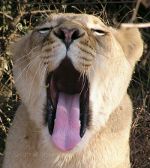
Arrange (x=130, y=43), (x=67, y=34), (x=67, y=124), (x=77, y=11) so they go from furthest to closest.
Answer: (x=77, y=11), (x=130, y=43), (x=67, y=124), (x=67, y=34)

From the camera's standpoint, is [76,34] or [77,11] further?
[77,11]

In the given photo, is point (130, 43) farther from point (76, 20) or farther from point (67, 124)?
point (67, 124)

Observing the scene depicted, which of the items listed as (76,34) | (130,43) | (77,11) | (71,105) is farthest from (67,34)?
(77,11)

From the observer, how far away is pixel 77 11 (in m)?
5.61

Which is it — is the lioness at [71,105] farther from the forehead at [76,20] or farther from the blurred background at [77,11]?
the blurred background at [77,11]

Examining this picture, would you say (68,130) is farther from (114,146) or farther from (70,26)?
(70,26)

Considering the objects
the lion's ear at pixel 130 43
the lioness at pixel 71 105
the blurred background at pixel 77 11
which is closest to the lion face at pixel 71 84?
the lioness at pixel 71 105

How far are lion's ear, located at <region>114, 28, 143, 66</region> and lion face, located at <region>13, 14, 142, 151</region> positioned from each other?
106 millimetres

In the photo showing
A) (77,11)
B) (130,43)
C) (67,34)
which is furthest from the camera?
(77,11)

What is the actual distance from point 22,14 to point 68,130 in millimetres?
2320

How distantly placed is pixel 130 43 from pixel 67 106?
62 centimetres

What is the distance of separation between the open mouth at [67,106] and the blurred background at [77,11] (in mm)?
1744

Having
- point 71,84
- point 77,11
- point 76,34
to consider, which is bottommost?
point 77,11

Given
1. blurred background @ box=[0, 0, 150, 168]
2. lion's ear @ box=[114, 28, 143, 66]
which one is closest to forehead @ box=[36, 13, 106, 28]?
lion's ear @ box=[114, 28, 143, 66]
